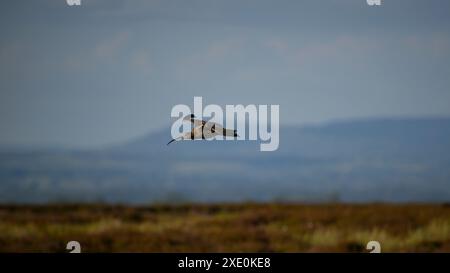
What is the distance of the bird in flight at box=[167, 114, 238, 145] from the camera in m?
7.77

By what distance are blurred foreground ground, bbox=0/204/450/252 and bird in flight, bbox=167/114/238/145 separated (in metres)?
1.29

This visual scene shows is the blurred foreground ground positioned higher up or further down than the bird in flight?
further down

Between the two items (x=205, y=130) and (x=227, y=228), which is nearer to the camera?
(x=205, y=130)

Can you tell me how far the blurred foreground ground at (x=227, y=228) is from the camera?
818 cm

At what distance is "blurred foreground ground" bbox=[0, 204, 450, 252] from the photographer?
8180 mm

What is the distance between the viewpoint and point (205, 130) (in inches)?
307

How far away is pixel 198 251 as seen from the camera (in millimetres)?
8109

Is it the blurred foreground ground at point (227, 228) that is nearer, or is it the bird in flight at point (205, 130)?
the bird in flight at point (205, 130)

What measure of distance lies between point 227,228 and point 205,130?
1.56 metres

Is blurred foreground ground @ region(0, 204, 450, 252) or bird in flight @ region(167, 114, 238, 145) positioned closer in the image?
bird in flight @ region(167, 114, 238, 145)

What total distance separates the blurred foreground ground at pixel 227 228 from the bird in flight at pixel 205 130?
1291 millimetres
